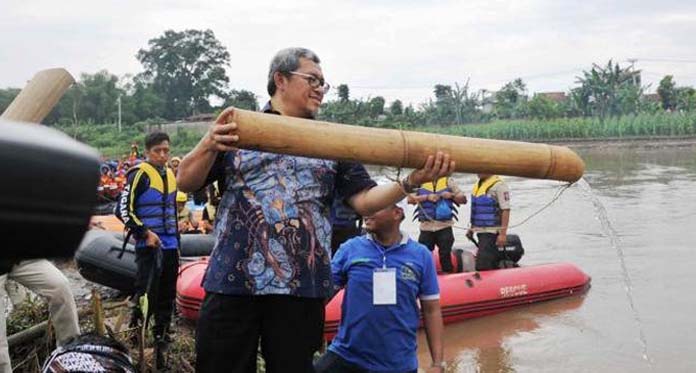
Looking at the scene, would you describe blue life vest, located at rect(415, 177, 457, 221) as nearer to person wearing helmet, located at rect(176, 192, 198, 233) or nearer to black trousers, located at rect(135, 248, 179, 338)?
black trousers, located at rect(135, 248, 179, 338)

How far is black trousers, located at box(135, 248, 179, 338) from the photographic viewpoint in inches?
236

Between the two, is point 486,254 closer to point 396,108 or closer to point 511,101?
point 396,108

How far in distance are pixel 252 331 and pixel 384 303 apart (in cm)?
141

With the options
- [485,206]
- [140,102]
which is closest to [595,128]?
[140,102]

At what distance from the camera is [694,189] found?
20.4 m

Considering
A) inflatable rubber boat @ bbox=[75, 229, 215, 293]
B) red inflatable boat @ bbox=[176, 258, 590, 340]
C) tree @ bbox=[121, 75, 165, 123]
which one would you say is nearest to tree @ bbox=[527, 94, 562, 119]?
tree @ bbox=[121, 75, 165, 123]

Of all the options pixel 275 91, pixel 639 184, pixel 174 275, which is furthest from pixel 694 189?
pixel 275 91

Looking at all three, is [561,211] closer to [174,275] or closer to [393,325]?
[174,275]

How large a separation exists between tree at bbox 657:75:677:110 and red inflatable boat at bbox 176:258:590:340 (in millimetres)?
49126

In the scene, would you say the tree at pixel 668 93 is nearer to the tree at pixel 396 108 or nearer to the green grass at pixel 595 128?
the green grass at pixel 595 128

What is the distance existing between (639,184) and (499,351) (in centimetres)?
1697

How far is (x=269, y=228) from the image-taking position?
242 cm

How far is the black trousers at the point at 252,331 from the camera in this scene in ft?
7.98

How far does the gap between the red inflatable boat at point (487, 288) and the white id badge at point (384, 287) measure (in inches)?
113
